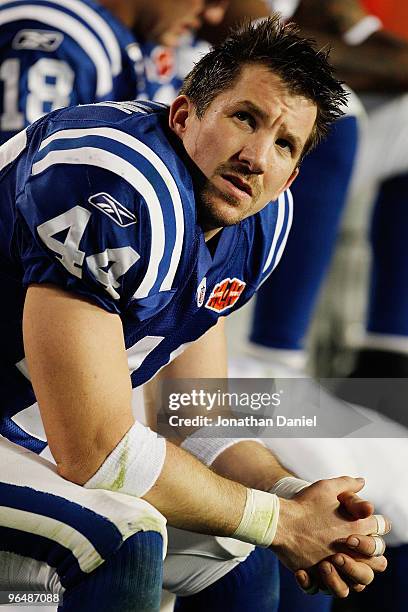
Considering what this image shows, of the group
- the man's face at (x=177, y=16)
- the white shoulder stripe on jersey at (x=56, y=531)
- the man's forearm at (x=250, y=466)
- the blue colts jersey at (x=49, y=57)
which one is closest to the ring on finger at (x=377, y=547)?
the man's forearm at (x=250, y=466)

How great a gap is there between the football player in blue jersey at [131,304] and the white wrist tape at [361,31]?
0.77 metres

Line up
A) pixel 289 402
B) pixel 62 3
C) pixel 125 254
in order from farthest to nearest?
pixel 62 3
pixel 289 402
pixel 125 254

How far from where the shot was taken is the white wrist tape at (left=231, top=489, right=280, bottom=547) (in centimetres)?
82

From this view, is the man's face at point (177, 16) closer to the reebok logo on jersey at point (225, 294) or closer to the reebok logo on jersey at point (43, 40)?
the reebok logo on jersey at point (43, 40)

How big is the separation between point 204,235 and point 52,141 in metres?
0.14

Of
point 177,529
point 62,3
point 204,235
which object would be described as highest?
point 62,3

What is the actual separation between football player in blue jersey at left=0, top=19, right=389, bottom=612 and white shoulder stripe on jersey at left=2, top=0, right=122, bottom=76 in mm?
558

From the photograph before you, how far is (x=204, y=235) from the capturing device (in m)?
0.84

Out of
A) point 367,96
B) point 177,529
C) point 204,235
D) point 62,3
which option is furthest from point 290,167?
point 367,96

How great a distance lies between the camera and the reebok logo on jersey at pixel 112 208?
2.47 feet

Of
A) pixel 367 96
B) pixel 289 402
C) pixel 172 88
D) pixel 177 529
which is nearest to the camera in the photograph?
pixel 177 529

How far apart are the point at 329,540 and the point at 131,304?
24 centimetres

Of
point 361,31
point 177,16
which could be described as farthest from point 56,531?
point 361,31

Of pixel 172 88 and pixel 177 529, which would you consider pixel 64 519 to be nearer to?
pixel 177 529
